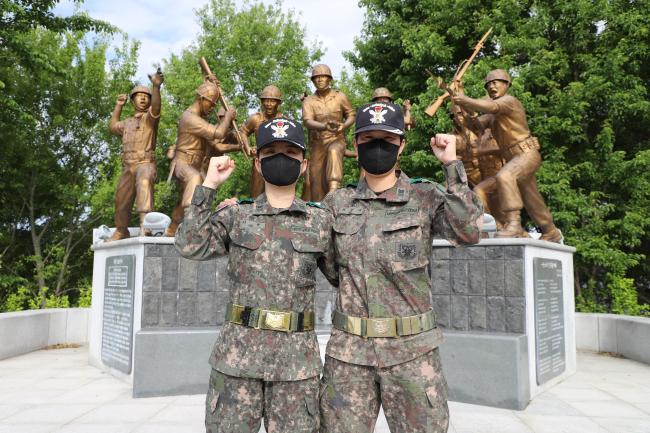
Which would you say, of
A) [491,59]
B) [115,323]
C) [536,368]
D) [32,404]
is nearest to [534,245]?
[536,368]

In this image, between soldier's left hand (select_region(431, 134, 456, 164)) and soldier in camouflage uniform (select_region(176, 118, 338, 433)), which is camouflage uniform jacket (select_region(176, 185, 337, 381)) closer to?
soldier in camouflage uniform (select_region(176, 118, 338, 433))

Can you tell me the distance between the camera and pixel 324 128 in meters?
7.14

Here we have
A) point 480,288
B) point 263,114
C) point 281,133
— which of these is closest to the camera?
point 281,133

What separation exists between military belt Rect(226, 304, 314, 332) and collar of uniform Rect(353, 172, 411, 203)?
0.74 metres

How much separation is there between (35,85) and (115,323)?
1303 centimetres

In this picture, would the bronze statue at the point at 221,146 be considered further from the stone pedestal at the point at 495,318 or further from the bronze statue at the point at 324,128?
the stone pedestal at the point at 495,318

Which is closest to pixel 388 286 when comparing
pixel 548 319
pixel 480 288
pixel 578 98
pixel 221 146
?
A: pixel 480 288

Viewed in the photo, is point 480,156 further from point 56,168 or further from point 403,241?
point 56,168

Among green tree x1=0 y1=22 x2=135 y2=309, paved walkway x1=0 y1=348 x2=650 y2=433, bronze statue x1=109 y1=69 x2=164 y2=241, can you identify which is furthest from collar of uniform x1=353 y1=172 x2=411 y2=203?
green tree x1=0 y1=22 x2=135 y2=309

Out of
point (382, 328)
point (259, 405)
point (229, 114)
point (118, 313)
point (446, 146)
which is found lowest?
point (259, 405)

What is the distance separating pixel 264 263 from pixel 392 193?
0.81 m

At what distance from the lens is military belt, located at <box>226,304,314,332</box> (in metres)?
2.67

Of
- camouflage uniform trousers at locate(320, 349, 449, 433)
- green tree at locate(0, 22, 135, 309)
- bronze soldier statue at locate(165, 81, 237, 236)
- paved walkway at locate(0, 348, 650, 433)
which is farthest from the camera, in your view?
green tree at locate(0, 22, 135, 309)

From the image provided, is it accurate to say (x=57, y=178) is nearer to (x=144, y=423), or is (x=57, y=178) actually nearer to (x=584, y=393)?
(x=144, y=423)
